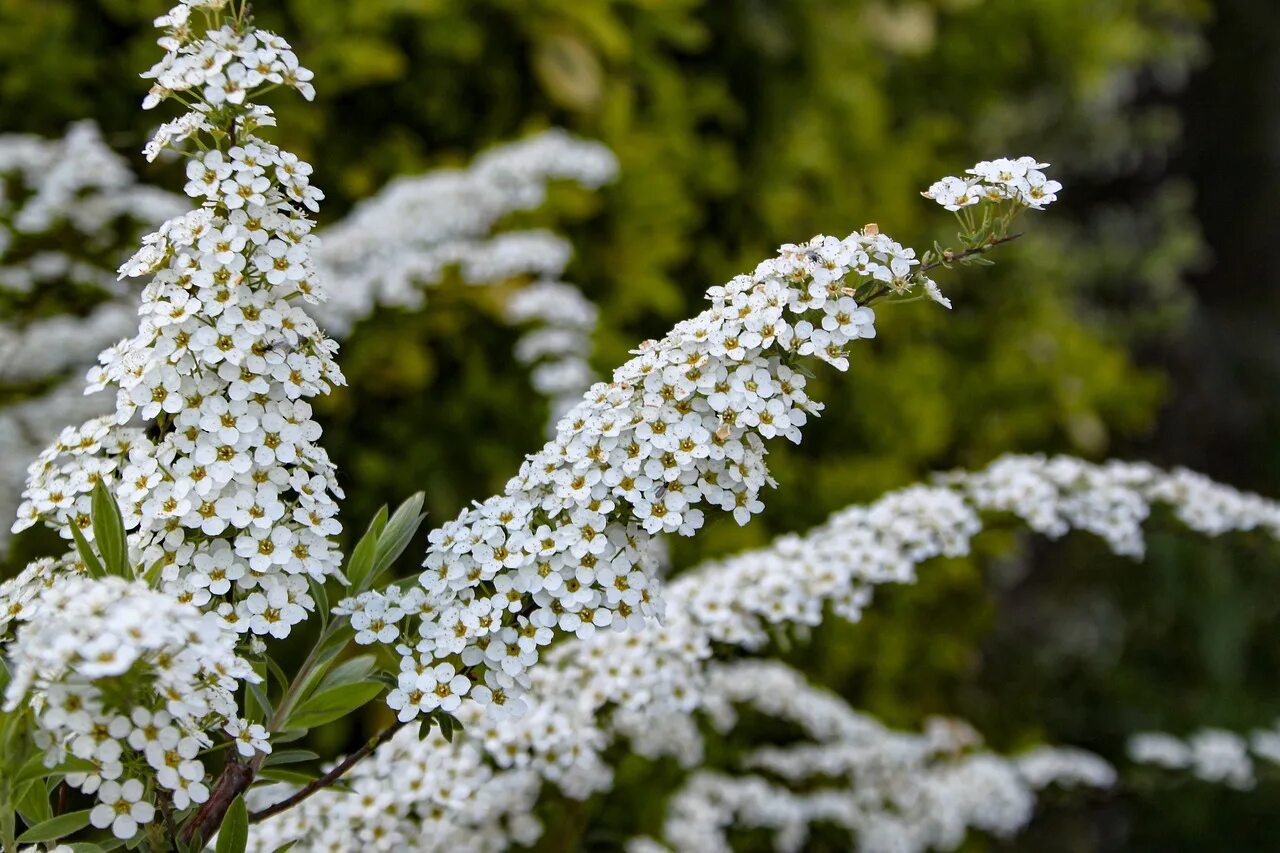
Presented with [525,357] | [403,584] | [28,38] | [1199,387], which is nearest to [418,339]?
[525,357]

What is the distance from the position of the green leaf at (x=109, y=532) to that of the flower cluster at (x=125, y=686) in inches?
2.4

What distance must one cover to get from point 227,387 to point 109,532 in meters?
0.17

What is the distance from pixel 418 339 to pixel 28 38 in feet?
3.53

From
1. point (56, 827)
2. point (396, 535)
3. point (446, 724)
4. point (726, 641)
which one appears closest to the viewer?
point (56, 827)

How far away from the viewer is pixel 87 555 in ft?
3.74

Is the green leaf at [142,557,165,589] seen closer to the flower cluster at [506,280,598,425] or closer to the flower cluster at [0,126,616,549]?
the flower cluster at [0,126,616,549]

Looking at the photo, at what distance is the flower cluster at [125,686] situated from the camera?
3.04ft

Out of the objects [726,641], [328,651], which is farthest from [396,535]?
[726,641]

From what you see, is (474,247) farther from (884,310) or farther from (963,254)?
(963,254)

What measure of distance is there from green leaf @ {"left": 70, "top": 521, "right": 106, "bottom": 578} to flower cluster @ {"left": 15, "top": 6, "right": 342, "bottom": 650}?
1.8 inches

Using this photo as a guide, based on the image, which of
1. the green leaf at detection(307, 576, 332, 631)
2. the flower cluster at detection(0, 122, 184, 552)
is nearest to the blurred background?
the flower cluster at detection(0, 122, 184, 552)

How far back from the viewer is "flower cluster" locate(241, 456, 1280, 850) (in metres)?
1.54

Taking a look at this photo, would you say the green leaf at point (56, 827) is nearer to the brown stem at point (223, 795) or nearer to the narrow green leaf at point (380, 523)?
the brown stem at point (223, 795)

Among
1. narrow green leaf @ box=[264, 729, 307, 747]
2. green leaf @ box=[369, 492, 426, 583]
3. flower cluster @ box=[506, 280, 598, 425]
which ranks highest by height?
flower cluster @ box=[506, 280, 598, 425]
